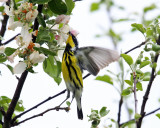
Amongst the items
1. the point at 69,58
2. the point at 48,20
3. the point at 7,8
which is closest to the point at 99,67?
the point at 69,58

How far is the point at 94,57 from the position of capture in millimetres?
3598

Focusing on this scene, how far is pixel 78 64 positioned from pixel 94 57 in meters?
0.49

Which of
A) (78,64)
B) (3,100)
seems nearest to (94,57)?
(78,64)

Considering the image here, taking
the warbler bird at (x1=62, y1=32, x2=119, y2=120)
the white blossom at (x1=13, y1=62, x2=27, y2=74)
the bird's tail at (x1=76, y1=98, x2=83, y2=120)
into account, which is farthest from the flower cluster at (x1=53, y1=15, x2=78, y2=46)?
the bird's tail at (x1=76, y1=98, x2=83, y2=120)

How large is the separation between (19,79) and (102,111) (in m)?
0.79

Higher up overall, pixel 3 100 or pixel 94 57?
pixel 94 57

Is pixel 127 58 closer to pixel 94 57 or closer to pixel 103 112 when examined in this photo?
pixel 103 112

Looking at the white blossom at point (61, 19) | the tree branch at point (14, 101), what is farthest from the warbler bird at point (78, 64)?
the tree branch at point (14, 101)

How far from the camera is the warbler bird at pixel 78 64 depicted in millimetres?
3546

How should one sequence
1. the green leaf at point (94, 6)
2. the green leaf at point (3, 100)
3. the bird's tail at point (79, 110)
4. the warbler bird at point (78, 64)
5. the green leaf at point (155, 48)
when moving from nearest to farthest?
the green leaf at point (155, 48) < the green leaf at point (3, 100) < the warbler bird at point (78, 64) < the bird's tail at point (79, 110) < the green leaf at point (94, 6)

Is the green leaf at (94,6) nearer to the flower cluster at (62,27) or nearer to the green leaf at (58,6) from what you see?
the flower cluster at (62,27)

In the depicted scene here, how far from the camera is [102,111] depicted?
2.73 metres

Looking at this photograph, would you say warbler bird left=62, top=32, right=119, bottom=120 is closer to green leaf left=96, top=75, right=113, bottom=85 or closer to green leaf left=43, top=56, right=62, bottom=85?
green leaf left=96, top=75, right=113, bottom=85

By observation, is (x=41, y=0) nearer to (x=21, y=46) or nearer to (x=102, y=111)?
(x=21, y=46)
